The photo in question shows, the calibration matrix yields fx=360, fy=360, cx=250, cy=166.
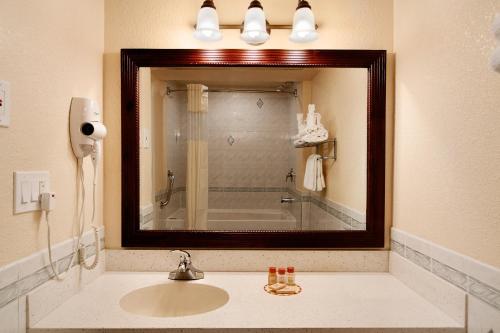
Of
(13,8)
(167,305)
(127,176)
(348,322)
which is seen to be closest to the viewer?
(13,8)

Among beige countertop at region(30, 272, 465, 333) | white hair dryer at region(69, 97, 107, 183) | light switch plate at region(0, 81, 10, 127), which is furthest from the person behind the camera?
white hair dryer at region(69, 97, 107, 183)

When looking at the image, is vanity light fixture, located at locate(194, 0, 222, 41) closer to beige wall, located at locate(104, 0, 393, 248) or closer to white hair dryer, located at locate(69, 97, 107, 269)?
beige wall, located at locate(104, 0, 393, 248)

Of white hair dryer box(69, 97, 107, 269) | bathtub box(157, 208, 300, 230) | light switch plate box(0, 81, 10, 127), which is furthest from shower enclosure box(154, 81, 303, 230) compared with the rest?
light switch plate box(0, 81, 10, 127)

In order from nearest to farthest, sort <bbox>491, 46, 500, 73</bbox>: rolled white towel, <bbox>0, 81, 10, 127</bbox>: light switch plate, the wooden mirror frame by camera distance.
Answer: <bbox>491, 46, 500, 73</bbox>: rolled white towel, <bbox>0, 81, 10, 127</bbox>: light switch plate, the wooden mirror frame

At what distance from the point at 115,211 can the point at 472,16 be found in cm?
153

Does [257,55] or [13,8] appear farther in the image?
[257,55]

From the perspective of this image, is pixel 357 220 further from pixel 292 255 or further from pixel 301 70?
pixel 301 70

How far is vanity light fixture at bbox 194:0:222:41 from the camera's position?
5.00ft

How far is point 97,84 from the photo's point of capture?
155cm

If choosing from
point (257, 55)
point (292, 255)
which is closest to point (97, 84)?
point (257, 55)

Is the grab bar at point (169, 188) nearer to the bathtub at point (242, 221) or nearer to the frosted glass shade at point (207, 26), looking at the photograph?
the bathtub at point (242, 221)

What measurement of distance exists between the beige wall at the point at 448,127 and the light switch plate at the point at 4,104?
130cm

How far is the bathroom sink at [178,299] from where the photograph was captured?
144 centimetres

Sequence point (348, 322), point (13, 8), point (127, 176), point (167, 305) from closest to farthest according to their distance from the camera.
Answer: point (13, 8) < point (348, 322) < point (167, 305) < point (127, 176)
